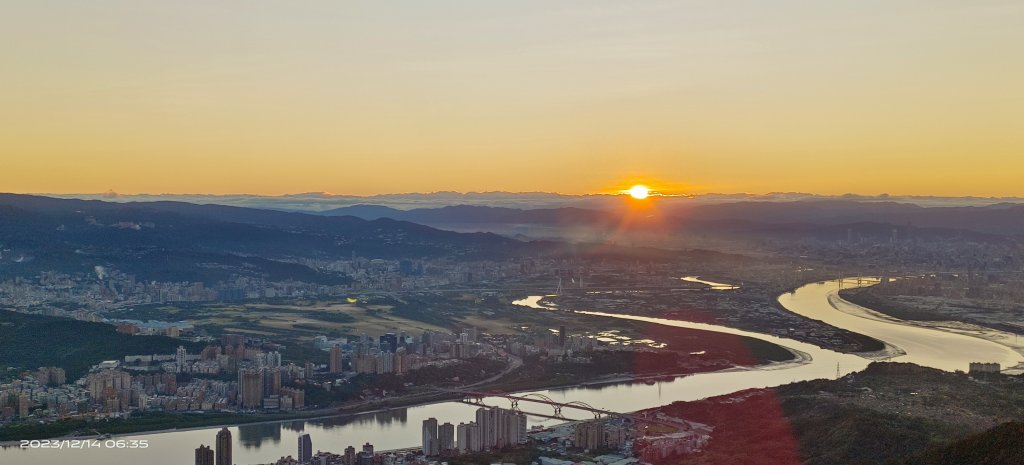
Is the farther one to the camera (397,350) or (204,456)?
(397,350)

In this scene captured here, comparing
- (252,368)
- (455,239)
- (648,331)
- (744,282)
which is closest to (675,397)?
(252,368)

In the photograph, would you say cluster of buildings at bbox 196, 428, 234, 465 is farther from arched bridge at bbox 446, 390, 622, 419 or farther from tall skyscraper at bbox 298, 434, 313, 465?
arched bridge at bbox 446, 390, 622, 419

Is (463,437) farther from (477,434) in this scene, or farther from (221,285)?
(221,285)

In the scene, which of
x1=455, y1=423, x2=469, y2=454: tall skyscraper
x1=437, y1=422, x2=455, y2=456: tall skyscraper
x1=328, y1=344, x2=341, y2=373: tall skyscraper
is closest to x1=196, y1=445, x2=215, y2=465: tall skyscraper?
x1=437, y1=422, x2=455, y2=456: tall skyscraper

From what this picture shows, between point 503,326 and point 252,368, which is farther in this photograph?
point 503,326

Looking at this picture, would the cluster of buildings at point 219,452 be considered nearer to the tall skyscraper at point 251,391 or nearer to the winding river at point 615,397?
the winding river at point 615,397

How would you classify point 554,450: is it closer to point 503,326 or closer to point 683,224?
point 503,326

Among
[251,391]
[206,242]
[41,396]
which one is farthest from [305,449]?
[206,242]
